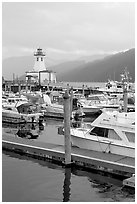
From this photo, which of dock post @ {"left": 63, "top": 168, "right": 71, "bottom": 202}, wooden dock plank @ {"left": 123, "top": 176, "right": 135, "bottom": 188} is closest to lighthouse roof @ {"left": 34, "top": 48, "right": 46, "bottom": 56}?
dock post @ {"left": 63, "top": 168, "right": 71, "bottom": 202}

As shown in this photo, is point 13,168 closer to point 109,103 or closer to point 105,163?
point 105,163

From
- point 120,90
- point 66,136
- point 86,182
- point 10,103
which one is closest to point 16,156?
point 66,136

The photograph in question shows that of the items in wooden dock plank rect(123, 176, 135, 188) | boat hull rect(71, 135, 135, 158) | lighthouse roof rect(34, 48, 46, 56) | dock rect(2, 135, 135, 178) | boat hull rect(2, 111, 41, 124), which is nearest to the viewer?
wooden dock plank rect(123, 176, 135, 188)

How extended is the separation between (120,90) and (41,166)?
40224 mm

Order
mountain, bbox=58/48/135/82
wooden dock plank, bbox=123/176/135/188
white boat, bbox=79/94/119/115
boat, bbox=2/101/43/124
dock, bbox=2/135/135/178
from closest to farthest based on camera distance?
wooden dock plank, bbox=123/176/135/188, dock, bbox=2/135/135/178, boat, bbox=2/101/43/124, white boat, bbox=79/94/119/115, mountain, bbox=58/48/135/82

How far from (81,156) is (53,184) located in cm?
240

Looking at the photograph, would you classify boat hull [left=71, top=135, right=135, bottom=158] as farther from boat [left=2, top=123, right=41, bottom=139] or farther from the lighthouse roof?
the lighthouse roof

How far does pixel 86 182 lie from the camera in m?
13.6

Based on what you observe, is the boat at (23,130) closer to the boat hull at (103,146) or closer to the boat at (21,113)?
the boat at (21,113)

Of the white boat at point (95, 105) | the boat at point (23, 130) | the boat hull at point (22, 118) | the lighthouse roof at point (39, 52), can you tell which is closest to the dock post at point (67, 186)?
the boat at point (23, 130)

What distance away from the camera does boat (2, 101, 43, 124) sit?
30844mm

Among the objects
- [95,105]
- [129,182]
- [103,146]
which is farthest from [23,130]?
[129,182]

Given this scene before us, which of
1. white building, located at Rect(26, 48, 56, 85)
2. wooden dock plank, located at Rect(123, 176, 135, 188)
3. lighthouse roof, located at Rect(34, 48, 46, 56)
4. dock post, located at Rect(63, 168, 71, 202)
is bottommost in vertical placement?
dock post, located at Rect(63, 168, 71, 202)

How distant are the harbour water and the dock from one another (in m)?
0.33
